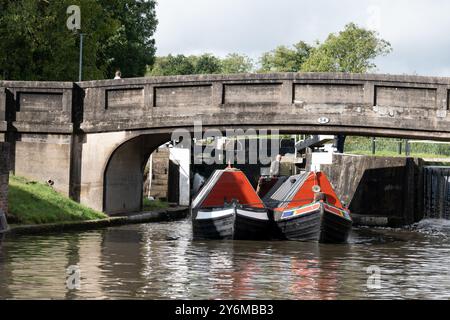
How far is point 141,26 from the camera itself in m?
62.8

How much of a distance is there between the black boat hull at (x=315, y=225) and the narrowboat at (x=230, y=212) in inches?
17.6

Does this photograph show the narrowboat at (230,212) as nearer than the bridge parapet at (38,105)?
Yes

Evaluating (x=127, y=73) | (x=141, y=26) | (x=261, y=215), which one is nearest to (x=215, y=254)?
(x=261, y=215)

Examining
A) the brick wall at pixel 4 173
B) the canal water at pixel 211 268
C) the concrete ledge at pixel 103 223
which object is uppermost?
the brick wall at pixel 4 173

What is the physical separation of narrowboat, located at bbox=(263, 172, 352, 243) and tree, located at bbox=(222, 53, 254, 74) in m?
106

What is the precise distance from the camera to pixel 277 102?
2769cm

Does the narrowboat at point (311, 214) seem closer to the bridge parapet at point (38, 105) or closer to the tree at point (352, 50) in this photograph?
the bridge parapet at point (38, 105)

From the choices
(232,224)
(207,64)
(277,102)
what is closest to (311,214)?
(232,224)

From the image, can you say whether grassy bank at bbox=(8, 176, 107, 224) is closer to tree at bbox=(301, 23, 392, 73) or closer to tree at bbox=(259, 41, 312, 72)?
tree at bbox=(301, 23, 392, 73)

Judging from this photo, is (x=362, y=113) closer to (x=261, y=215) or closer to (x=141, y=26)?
(x=261, y=215)

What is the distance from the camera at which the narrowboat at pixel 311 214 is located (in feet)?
82.9

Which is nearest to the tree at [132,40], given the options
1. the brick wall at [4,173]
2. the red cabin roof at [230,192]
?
the red cabin roof at [230,192]
